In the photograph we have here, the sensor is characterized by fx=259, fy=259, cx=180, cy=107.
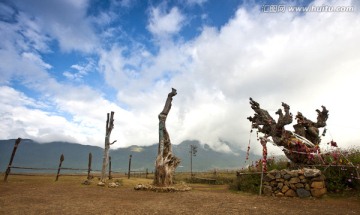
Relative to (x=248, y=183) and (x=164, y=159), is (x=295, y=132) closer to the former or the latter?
(x=248, y=183)

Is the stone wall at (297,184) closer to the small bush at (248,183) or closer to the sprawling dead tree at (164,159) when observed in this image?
the small bush at (248,183)

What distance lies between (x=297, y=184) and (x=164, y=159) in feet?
27.0

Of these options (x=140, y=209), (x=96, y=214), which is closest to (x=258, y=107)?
(x=140, y=209)

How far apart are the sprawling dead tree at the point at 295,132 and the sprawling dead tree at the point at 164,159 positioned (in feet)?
20.4

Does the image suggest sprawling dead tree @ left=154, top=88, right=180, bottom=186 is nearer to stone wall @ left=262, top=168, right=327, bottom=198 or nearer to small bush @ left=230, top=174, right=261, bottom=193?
small bush @ left=230, top=174, right=261, bottom=193

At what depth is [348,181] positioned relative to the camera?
41.9 ft

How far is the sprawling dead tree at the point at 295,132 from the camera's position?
1500 cm

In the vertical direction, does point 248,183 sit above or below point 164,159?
below

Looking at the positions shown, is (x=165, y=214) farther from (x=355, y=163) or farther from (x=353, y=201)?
(x=355, y=163)

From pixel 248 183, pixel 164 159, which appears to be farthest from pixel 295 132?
pixel 164 159

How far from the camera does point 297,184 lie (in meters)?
12.5

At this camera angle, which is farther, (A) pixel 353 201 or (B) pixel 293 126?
(B) pixel 293 126

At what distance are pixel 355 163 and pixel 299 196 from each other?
3834 mm

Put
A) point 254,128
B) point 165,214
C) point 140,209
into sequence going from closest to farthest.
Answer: point 165,214 → point 140,209 → point 254,128
